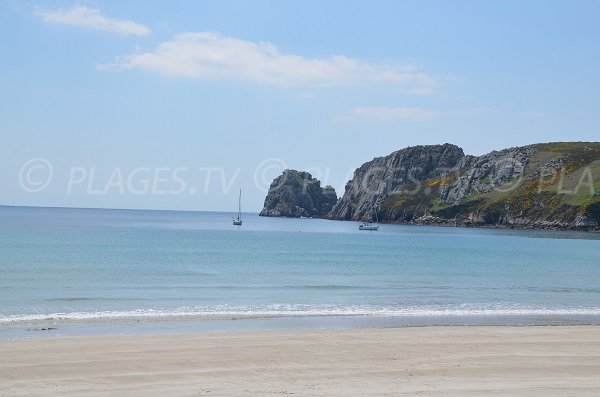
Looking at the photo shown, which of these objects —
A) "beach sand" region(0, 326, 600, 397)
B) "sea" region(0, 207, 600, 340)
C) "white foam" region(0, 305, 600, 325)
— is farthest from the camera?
"white foam" region(0, 305, 600, 325)

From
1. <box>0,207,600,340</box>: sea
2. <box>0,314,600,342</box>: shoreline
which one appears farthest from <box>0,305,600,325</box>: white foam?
<box>0,314,600,342</box>: shoreline

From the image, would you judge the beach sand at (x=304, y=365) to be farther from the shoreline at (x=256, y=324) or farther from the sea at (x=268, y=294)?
the sea at (x=268, y=294)

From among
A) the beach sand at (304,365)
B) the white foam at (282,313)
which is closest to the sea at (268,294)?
the white foam at (282,313)

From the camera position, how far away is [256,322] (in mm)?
24734

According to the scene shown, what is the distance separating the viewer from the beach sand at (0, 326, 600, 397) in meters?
13.4

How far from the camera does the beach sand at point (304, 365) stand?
44.1ft

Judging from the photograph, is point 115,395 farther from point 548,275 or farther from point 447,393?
point 548,275

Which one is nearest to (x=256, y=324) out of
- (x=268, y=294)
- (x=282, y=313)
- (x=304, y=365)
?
(x=282, y=313)

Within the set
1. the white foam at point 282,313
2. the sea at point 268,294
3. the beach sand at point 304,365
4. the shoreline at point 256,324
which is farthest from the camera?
the white foam at point 282,313

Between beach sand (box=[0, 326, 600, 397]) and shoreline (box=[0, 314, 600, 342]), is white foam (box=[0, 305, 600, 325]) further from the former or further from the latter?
beach sand (box=[0, 326, 600, 397])

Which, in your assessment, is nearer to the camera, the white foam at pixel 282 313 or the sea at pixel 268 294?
the sea at pixel 268 294

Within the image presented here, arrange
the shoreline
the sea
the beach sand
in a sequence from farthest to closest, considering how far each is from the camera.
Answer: the sea
the shoreline
the beach sand

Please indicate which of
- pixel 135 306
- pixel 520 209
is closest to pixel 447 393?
→ pixel 135 306

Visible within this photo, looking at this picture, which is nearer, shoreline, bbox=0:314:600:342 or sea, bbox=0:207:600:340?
shoreline, bbox=0:314:600:342
